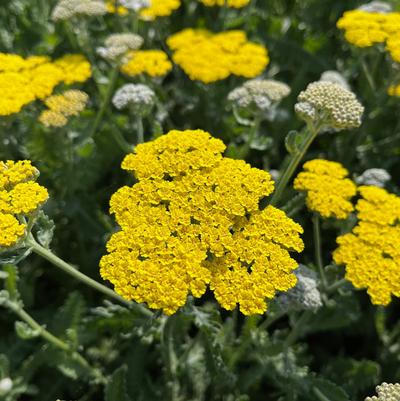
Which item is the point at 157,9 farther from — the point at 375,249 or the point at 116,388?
the point at 116,388

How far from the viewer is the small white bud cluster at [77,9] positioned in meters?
4.99

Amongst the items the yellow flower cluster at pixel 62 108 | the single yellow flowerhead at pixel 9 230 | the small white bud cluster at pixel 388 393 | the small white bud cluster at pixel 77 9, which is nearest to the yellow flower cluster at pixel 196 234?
the single yellow flowerhead at pixel 9 230

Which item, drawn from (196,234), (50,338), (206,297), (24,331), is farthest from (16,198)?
(206,297)

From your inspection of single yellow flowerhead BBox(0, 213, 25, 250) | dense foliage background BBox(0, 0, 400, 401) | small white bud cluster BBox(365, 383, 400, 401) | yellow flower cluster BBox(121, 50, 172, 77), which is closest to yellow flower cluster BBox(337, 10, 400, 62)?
dense foliage background BBox(0, 0, 400, 401)

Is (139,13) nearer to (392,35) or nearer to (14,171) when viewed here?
(392,35)

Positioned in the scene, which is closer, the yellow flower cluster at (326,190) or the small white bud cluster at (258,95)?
the yellow flower cluster at (326,190)

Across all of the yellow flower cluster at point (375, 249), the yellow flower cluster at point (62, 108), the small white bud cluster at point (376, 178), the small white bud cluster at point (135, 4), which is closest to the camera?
the yellow flower cluster at point (375, 249)

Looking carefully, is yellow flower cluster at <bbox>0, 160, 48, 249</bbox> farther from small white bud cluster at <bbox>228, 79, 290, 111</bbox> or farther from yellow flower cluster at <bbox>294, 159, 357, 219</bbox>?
small white bud cluster at <bbox>228, 79, 290, 111</bbox>

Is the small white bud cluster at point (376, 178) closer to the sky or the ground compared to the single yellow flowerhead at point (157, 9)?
closer to the ground

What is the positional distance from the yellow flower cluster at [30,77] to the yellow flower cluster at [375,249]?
2.71 metres

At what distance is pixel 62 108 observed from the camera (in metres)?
4.39

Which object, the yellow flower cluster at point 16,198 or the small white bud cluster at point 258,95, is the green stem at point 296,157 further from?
the yellow flower cluster at point 16,198

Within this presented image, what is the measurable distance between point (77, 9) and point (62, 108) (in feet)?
3.88

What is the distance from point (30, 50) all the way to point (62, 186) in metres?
2.03
